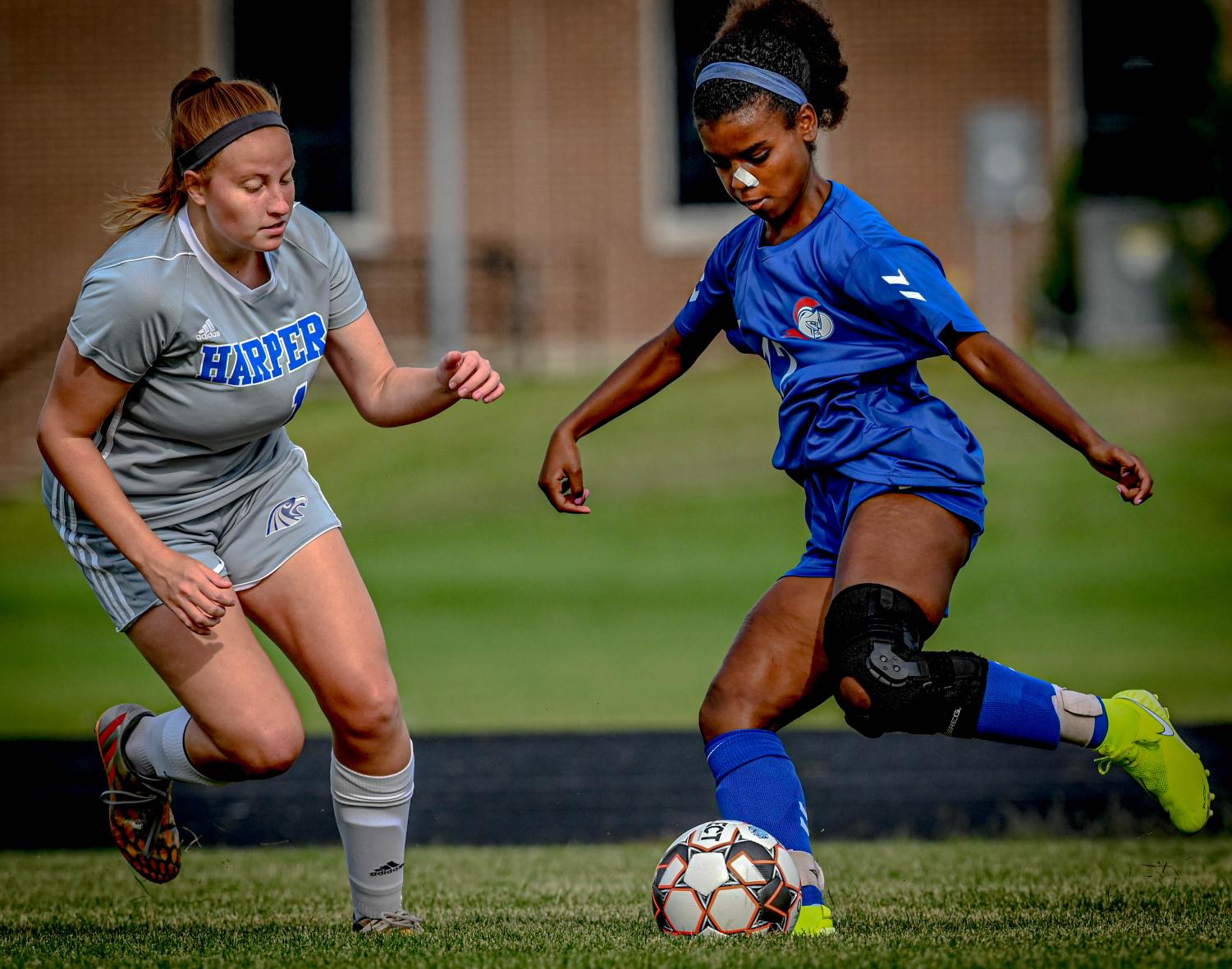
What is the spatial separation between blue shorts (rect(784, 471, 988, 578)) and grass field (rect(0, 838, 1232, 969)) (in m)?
1.02

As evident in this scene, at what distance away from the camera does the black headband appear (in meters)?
4.69

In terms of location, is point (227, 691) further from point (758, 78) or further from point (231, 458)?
point (758, 78)

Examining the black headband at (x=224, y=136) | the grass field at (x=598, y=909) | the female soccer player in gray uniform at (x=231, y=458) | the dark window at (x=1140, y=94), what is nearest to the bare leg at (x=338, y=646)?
the female soccer player in gray uniform at (x=231, y=458)

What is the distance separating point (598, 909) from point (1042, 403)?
2173mm

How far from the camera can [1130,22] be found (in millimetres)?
24578

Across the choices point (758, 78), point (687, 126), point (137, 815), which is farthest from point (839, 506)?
point (687, 126)

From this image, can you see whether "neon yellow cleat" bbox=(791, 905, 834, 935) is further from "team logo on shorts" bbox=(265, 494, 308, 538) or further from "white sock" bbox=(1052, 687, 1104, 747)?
"team logo on shorts" bbox=(265, 494, 308, 538)

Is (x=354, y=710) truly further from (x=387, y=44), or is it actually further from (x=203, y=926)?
(x=387, y=44)

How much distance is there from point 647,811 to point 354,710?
13.1ft

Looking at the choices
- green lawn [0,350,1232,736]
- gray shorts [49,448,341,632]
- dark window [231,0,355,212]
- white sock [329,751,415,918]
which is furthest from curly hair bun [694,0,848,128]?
dark window [231,0,355,212]

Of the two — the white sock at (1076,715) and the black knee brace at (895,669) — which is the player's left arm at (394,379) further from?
the white sock at (1076,715)

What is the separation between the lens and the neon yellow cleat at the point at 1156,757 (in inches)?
186

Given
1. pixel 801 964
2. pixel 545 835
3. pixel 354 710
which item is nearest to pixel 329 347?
pixel 354 710

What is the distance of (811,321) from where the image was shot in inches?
188
